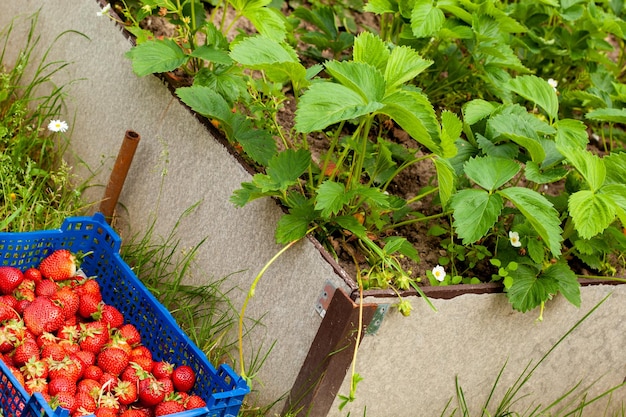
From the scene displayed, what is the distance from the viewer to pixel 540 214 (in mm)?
2271

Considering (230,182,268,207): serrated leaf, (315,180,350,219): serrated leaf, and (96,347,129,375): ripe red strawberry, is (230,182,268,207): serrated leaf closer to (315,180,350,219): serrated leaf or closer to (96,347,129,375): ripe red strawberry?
(315,180,350,219): serrated leaf

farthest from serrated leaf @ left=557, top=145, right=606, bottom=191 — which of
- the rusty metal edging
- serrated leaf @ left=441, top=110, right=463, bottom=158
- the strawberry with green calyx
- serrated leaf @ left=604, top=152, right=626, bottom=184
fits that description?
the strawberry with green calyx

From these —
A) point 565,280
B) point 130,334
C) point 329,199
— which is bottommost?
point 565,280

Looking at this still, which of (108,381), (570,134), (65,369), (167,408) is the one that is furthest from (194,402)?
(570,134)

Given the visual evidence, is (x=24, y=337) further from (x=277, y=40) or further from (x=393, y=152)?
(x=393, y=152)

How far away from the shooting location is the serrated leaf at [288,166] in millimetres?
2305

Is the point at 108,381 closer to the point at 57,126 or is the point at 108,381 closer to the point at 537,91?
A: the point at 57,126

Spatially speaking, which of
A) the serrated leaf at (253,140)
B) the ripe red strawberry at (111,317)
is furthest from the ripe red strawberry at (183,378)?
the serrated leaf at (253,140)

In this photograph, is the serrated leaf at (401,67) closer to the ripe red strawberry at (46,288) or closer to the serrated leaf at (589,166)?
the serrated leaf at (589,166)

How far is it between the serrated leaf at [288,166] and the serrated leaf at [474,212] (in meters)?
0.38

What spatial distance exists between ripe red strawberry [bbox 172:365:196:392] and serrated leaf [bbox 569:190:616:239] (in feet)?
3.26

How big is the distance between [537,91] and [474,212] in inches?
21.3

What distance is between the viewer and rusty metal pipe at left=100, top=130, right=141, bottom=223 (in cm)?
271

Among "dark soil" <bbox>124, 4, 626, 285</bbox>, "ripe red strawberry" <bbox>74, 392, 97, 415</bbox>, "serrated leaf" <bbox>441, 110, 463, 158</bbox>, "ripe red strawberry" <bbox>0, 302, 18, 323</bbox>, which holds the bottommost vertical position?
"dark soil" <bbox>124, 4, 626, 285</bbox>
